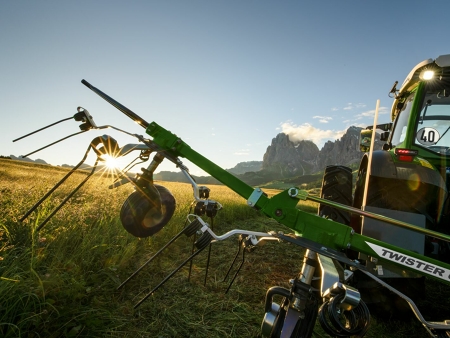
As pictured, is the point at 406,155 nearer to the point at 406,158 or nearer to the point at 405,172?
the point at 406,158

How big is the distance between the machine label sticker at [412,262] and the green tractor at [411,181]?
1.10ft

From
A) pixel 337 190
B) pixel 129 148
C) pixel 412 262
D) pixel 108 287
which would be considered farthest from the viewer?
pixel 337 190

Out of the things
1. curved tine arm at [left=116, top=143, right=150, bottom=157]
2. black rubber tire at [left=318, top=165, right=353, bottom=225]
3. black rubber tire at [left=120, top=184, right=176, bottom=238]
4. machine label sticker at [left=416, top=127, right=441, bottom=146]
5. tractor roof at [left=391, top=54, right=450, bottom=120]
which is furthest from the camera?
black rubber tire at [left=318, top=165, right=353, bottom=225]

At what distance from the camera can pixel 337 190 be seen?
3980 millimetres

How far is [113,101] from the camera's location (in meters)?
2.28

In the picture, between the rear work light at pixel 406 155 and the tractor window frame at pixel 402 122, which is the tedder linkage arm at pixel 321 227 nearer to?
the rear work light at pixel 406 155

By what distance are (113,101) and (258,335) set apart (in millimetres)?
2571

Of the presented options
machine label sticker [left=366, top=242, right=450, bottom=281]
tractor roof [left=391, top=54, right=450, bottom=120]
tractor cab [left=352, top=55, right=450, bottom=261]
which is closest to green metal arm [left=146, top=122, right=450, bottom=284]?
machine label sticker [left=366, top=242, right=450, bottom=281]

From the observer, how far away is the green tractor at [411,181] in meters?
2.26

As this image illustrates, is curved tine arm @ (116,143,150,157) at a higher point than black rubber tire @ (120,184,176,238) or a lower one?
higher

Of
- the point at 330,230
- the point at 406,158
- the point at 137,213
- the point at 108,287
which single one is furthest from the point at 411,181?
the point at 108,287

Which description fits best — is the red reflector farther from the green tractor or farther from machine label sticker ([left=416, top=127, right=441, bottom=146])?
machine label sticker ([left=416, top=127, right=441, bottom=146])

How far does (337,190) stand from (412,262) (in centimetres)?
227

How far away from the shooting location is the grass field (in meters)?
2.26
